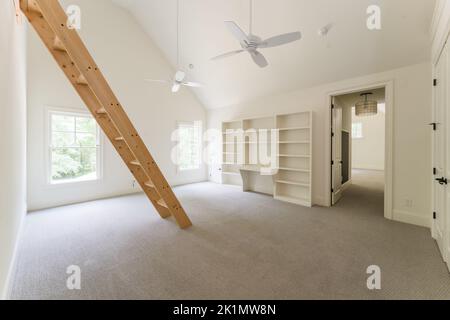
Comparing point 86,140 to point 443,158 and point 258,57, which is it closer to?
point 258,57

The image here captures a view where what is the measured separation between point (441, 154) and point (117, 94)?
20.2ft

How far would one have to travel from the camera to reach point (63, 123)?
14.3 ft

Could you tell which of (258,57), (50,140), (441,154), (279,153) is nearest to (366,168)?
(279,153)

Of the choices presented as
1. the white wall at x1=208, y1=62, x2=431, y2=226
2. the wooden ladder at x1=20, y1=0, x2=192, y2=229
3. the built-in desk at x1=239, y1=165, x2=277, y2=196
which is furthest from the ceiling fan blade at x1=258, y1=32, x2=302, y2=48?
the built-in desk at x1=239, y1=165, x2=277, y2=196

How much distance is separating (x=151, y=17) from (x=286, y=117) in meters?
4.20

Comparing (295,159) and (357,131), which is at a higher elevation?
(357,131)

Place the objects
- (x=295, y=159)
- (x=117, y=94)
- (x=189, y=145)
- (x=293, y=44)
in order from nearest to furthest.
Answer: (x=293, y=44) → (x=295, y=159) → (x=117, y=94) → (x=189, y=145)

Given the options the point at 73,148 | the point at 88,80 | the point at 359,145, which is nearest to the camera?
the point at 88,80

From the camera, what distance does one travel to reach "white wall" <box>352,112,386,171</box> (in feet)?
33.0

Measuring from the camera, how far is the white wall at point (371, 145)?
33.0ft

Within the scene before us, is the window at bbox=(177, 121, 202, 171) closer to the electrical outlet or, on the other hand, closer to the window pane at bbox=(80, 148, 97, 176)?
the window pane at bbox=(80, 148, 97, 176)

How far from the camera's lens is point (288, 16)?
3.35 metres

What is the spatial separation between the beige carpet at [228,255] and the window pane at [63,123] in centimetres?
175

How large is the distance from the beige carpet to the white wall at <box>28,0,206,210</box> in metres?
0.91
